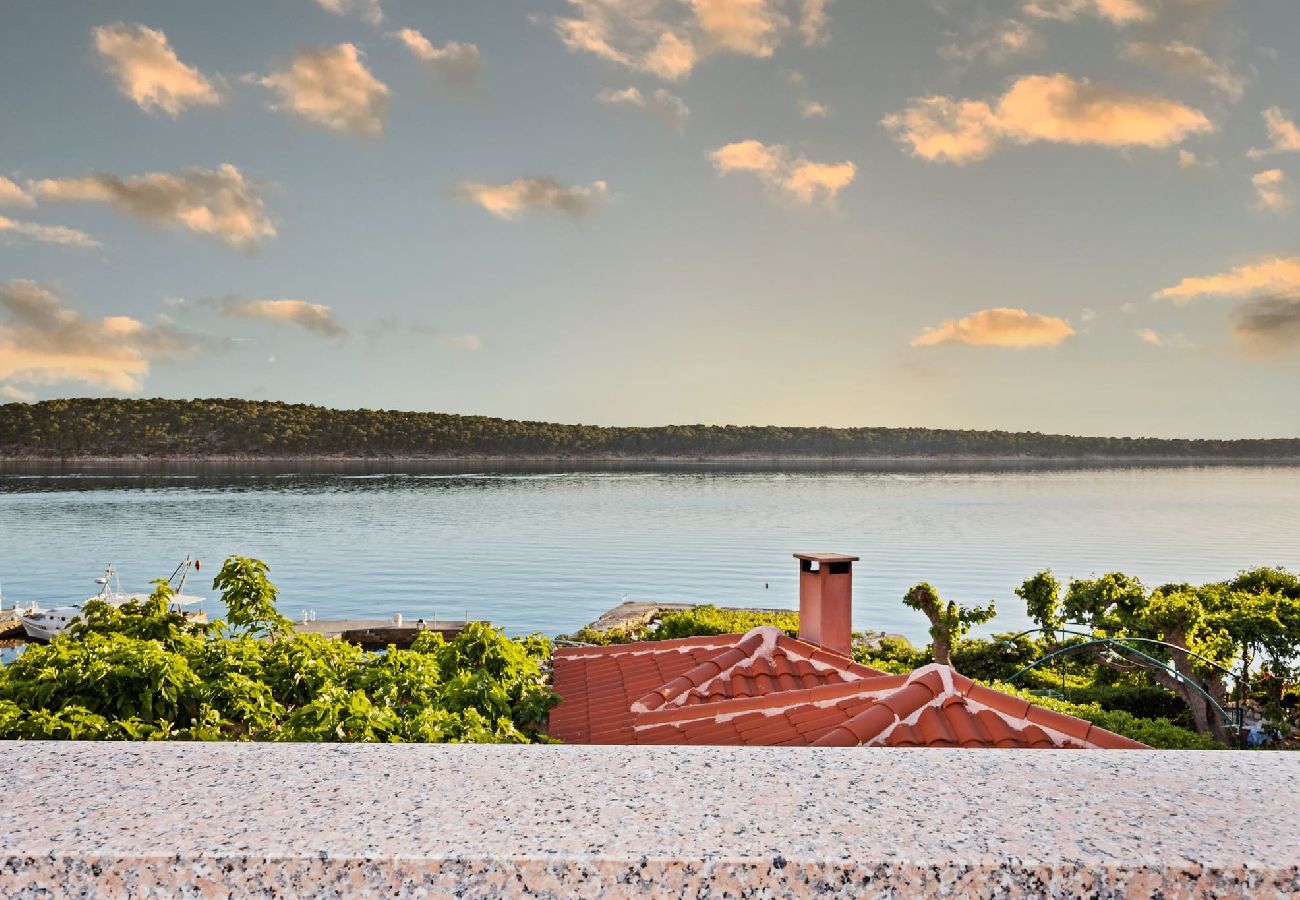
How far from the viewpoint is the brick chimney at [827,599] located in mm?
12922

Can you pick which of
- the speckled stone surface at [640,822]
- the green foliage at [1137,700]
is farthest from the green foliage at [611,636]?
the speckled stone surface at [640,822]

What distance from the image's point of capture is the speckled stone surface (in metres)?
1.39

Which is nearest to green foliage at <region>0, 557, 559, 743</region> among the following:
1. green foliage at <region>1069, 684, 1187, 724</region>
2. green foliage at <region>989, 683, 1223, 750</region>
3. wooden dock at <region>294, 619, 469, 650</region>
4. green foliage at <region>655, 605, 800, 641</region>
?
green foliage at <region>989, 683, 1223, 750</region>

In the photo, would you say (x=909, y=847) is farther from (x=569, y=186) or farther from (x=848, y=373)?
(x=848, y=373)

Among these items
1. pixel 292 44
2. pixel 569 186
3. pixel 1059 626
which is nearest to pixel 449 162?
pixel 569 186

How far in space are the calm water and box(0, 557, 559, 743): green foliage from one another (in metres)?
42.0

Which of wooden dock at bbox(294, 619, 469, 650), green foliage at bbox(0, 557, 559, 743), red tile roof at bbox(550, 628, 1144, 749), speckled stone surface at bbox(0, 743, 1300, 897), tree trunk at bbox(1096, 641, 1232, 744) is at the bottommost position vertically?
wooden dock at bbox(294, 619, 469, 650)

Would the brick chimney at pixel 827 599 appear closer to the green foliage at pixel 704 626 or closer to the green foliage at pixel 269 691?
the green foliage at pixel 269 691

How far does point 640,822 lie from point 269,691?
16.7 ft

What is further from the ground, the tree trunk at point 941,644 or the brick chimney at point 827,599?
the brick chimney at point 827,599

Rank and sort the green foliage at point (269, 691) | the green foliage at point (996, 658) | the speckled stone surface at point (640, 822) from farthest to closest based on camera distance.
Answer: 1. the green foliage at point (996, 658)
2. the green foliage at point (269, 691)
3. the speckled stone surface at point (640, 822)

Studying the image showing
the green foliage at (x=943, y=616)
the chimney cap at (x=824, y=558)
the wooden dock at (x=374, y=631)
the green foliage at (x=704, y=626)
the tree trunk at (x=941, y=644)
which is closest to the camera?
the chimney cap at (x=824, y=558)

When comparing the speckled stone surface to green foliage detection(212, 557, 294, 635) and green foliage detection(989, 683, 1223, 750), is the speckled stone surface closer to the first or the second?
green foliage detection(212, 557, 294, 635)

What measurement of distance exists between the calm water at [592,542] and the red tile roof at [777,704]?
37.4 m
